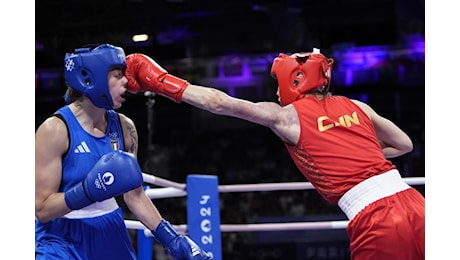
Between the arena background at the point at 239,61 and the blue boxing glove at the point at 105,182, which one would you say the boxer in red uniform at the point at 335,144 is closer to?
the blue boxing glove at the point at 105,182

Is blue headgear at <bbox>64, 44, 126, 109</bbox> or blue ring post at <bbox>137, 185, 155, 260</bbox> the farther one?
blue ring post at <bbox>137, 185, 155, 260</bbox>

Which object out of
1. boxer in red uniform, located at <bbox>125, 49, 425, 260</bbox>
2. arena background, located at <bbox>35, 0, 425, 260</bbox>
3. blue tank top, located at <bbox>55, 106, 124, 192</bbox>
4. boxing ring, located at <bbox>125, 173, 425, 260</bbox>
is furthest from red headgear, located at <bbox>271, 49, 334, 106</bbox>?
arena background, located at <bbox>35, 0, 425, 260</bbox>

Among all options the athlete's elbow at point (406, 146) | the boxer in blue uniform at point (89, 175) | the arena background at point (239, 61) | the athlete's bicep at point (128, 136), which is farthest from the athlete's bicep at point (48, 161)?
the arena background at point (239, 61)

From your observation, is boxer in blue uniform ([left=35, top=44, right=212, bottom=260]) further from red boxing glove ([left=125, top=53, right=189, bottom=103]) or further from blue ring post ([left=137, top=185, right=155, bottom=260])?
blue ring post ([left=137, top=185, right=155, bottom=260])

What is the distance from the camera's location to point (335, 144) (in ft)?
6.67

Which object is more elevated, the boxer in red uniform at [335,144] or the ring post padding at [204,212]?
the boxer in red uniform at [335,144]

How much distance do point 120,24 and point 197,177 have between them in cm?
473

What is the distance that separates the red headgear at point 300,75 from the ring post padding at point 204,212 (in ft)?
3.41

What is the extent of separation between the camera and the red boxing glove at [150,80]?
208 centimetres

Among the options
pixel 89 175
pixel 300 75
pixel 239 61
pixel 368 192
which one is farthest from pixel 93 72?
pixel 239 61

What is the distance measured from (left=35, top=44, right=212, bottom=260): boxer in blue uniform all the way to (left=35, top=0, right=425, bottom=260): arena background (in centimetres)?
507

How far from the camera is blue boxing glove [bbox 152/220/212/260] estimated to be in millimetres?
1979
